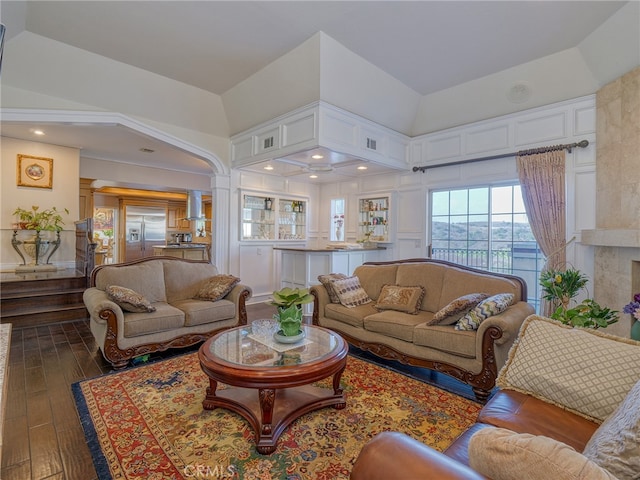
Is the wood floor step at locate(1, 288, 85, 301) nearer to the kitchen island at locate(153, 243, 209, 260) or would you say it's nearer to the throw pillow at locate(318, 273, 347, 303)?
the kitchen island at locate(153, 243, 209, 260)

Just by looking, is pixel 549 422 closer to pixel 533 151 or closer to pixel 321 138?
pixel 321 138

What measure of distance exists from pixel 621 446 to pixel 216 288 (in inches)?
144

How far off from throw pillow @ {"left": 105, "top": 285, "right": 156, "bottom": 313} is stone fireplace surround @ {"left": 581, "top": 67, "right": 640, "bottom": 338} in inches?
190

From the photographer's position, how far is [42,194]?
19.7 ft

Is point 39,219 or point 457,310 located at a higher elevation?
point 39,219

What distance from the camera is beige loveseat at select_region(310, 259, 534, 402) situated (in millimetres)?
2490

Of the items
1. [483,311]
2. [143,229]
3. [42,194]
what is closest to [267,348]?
[483,311]

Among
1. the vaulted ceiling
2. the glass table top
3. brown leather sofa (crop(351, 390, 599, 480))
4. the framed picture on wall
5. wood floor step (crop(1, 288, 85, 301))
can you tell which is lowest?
wood floor step (crop(1, 288, 85, 301))

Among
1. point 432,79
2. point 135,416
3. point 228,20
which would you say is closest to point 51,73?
point 228,20

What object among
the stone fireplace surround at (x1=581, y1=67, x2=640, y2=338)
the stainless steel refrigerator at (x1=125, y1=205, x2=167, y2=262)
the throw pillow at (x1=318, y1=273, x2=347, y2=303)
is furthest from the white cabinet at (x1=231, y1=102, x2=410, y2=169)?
the stainless steel refrigerator at (x1=125, y1=205, x2=167, y2=262)

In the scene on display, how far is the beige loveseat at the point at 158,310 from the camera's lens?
3.01 meters

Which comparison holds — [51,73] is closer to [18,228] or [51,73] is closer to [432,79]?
[18,228]

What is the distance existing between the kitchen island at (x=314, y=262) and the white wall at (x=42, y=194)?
4338 millimetres

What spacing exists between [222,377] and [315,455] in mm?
718
